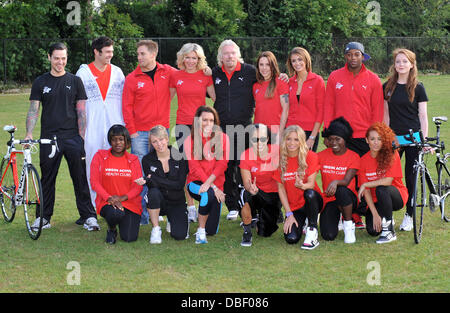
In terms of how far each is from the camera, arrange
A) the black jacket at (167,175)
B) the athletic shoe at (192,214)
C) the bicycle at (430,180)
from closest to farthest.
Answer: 1. the bicycle at (430,180)
2. the black jacket at (167,175)
3. the athletic shoe at (192,214)

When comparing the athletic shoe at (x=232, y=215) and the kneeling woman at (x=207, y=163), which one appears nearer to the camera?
the kneeling woman at (x=207, y=163)

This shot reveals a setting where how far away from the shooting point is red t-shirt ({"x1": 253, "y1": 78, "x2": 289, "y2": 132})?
677 centimetres

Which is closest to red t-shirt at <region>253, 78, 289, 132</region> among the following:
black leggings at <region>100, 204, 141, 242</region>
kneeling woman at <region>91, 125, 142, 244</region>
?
kneeling woman at <region>91, 125, 142, 244</region>

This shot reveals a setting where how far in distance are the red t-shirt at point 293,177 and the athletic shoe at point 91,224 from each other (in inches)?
82.0

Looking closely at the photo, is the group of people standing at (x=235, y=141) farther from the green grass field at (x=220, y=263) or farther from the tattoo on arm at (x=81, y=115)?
the green grass field at (x=220, y=263)

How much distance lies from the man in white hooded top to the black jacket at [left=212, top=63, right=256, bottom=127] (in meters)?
1.19

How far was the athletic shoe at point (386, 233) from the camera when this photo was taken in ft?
20.1

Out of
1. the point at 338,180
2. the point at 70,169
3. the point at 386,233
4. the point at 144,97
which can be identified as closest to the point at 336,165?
the point at 338,180

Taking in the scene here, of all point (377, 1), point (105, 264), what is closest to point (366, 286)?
point (105, 264)

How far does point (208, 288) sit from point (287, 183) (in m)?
1.83

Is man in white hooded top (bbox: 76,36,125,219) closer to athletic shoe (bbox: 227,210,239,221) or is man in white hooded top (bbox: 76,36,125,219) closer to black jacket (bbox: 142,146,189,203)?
black jacket (bbox: 142,146,189,203)

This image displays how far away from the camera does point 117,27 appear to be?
92.4 ft

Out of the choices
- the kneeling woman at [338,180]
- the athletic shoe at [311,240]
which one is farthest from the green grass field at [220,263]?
the kneeling woman at [338,180]
